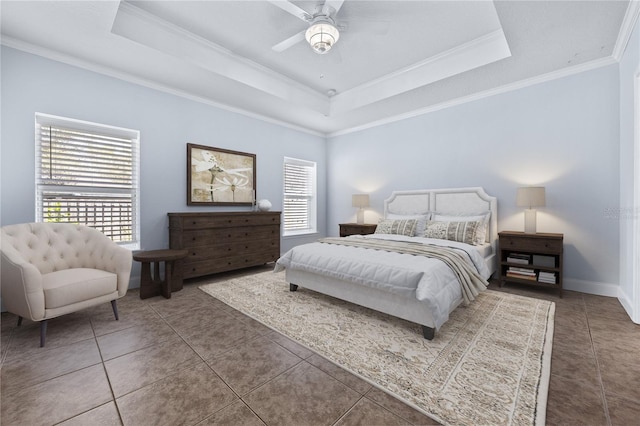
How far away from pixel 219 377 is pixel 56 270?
2241 millimetres

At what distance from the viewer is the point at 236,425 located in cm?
139

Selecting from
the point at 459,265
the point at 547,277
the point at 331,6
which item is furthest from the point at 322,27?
the point at 547,277

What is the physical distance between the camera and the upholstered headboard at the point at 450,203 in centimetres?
409

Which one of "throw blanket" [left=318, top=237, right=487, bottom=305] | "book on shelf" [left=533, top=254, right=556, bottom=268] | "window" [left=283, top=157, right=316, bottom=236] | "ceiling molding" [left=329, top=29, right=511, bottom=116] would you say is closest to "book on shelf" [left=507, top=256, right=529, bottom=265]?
"book on shelf" [left=533, top=254, right=556, bottom=268]

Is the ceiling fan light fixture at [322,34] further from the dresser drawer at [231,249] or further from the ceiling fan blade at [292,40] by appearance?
the dresser drawer at [231,249]

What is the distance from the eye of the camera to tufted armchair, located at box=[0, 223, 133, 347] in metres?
2.12

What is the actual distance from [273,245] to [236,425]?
3591 millimetres

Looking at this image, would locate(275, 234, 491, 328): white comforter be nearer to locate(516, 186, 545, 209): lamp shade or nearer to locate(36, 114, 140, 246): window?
locate(516, 186, 545, 209): lamp shade

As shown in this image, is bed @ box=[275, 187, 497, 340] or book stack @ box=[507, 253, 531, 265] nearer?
bed @ box=[275, 187, 497, 340]

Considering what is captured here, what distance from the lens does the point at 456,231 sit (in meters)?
3.76

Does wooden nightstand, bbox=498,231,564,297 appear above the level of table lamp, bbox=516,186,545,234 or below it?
below

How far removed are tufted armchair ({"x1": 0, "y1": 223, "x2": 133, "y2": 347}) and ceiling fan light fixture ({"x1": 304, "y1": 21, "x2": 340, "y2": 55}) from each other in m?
2.86

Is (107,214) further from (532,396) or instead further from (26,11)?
(532,396)

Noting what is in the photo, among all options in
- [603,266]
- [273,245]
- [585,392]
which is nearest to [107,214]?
[273,245]
